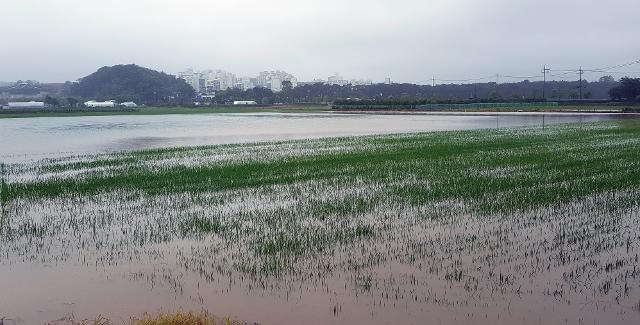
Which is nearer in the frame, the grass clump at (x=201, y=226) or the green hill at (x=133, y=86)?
the grass clump at (x=201, y=226)

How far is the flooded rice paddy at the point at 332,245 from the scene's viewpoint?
17.6ft

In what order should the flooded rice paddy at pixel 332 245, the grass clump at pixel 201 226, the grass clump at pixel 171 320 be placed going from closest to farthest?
the grass clump at pixel 171 320, the flooded rice paddy at pixel 332 245, the grass clump at pixel 201 226

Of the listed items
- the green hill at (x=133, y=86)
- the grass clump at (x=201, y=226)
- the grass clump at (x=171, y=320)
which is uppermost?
the green hill at (x=133, y=86)

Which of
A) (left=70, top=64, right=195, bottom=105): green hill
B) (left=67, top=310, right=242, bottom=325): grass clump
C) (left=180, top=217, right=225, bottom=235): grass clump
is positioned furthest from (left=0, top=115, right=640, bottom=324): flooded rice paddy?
(left=70, top=64, right=195, bottom=105): green hill

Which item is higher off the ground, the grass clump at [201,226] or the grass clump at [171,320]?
the grass clump at [201,226]

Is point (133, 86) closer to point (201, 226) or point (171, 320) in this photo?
point (201, 226)

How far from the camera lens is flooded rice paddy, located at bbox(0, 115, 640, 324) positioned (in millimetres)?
5375

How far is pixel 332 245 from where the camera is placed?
7.27 metres

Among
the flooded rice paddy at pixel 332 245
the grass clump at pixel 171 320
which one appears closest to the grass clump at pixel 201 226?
the flooded rice paddy at pixel 332 245

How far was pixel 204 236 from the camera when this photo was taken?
7914 mm

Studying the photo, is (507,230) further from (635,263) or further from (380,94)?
(380,94)

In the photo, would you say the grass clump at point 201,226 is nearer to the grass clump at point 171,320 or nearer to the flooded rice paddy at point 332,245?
the flooded rice paddy at point 332,245

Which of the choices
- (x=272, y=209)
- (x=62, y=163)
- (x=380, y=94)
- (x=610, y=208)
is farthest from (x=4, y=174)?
(x=380, y=94)

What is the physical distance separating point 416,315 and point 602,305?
1.77 metres
